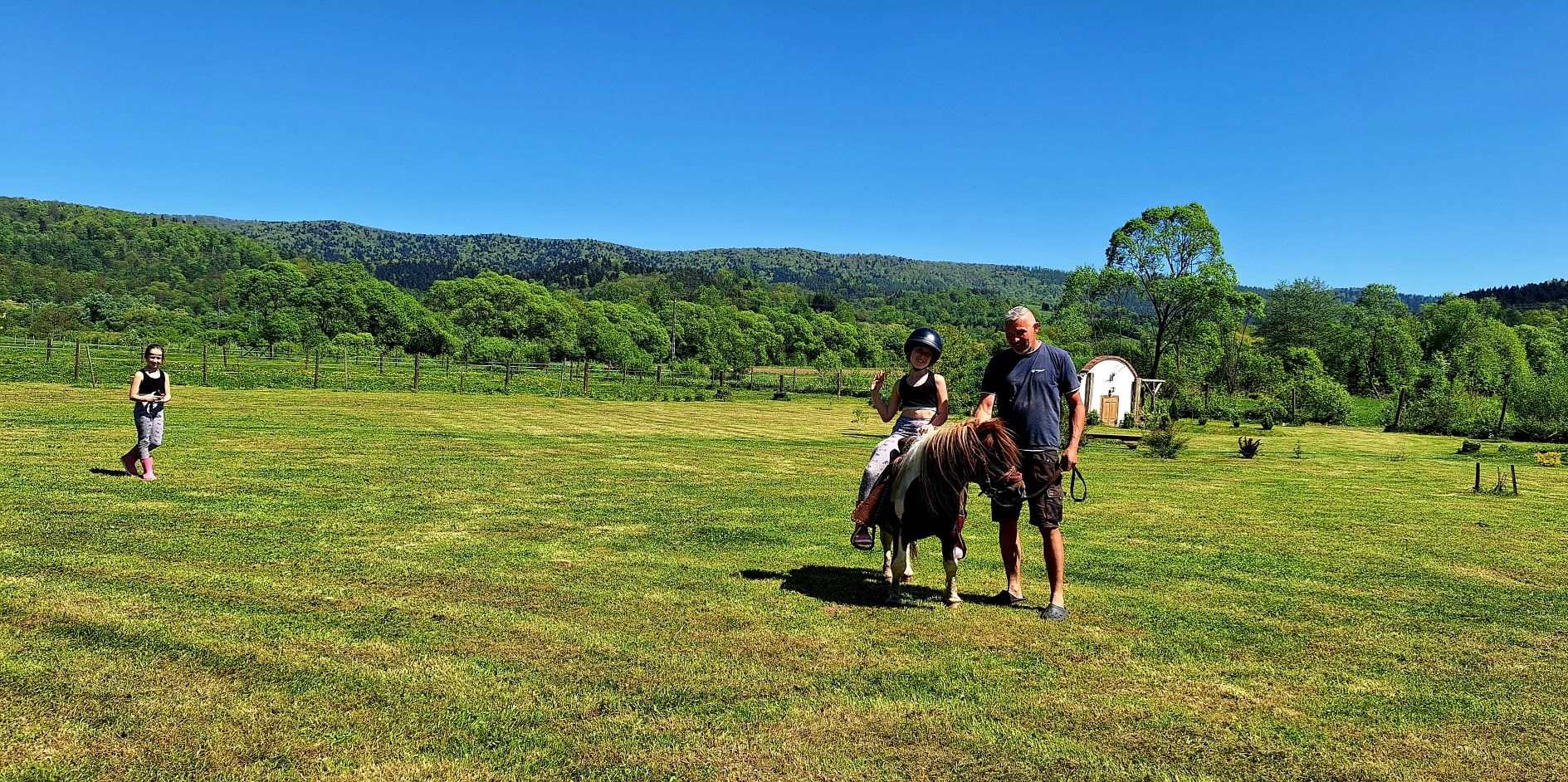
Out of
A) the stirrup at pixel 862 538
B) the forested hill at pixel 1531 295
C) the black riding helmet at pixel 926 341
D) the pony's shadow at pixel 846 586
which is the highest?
the forested hill at pixel 1531 295

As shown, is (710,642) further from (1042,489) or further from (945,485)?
(1042,489)

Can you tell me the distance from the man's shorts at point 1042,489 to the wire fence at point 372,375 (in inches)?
1474

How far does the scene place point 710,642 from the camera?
5.16m

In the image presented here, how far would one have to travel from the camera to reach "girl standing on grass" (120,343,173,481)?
10609 mm

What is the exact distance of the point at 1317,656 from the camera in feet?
17.3

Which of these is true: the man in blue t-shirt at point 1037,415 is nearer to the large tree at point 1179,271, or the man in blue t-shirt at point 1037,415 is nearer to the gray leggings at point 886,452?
the gray leggings at point 886,452

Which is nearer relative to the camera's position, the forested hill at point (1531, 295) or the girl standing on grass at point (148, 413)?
the girl standing on grass at point (148, 413)

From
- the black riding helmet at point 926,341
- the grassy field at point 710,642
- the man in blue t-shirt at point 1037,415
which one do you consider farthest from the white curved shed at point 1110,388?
the man in blue t-shirt at point 1037,415

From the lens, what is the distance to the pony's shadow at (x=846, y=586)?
6.31 metres

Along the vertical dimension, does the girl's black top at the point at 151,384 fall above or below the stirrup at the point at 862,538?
above

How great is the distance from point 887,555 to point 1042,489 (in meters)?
1.40

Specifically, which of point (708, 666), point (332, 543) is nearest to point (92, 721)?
point (708, 666)

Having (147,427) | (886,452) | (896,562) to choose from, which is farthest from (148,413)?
(896,562)

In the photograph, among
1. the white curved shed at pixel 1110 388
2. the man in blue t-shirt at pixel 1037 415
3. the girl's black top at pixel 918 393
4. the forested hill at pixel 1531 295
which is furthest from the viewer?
the forested hill at pixel 1531 295
